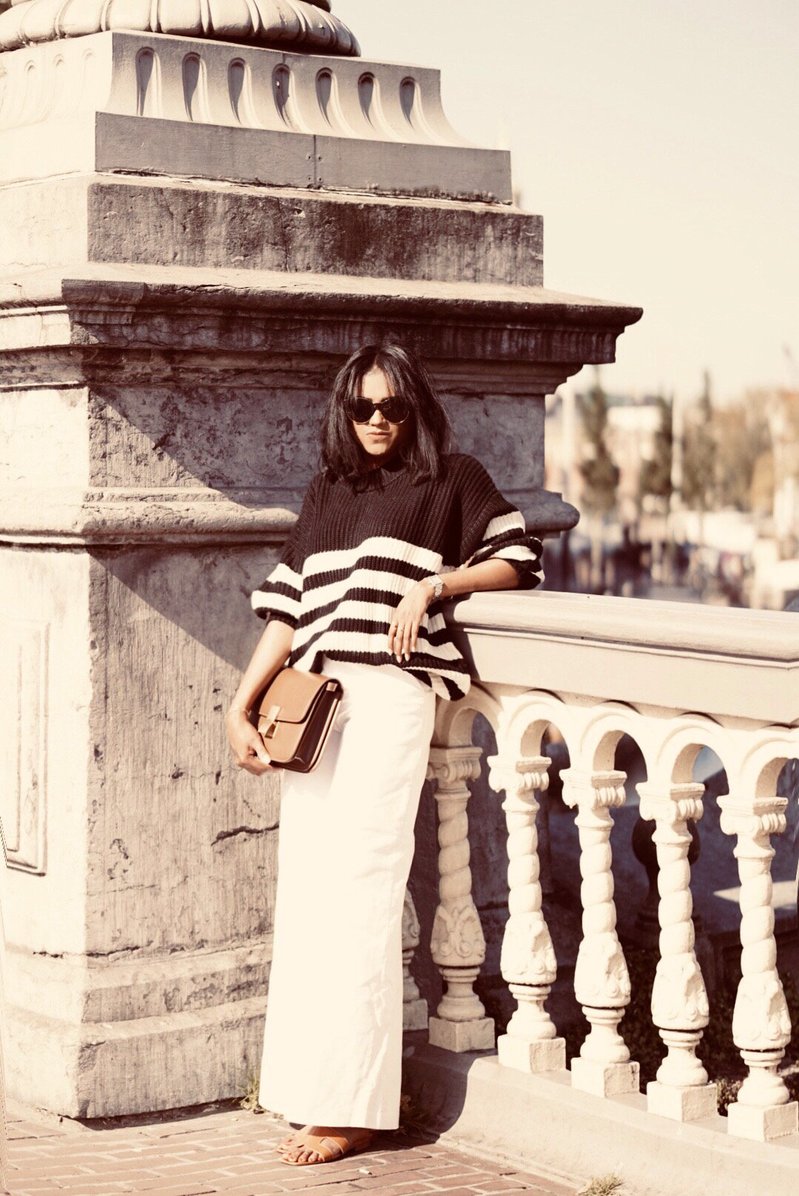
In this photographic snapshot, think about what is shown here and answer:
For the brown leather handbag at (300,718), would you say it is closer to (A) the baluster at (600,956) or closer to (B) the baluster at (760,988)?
(A) the baluster at (600,956)

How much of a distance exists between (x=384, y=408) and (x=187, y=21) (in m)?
1.17

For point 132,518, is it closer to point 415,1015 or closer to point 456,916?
point 456,916

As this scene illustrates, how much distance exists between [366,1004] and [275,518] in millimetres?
1133

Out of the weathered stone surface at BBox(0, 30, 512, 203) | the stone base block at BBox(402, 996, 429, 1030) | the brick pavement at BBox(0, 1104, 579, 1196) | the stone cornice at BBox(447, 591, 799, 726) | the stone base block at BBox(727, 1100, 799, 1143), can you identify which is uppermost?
the weathered stone surface at BBox(0, 30, 512, 203)

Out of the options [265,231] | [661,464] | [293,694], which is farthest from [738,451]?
[293,694]

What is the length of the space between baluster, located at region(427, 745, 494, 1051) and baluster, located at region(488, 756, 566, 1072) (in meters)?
0.21

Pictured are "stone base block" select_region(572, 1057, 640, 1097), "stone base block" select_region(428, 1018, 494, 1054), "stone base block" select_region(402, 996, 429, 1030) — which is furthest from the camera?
"stone base block" select_region(402, 996, 429, 1030)

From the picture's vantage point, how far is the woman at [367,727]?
411 centimetres

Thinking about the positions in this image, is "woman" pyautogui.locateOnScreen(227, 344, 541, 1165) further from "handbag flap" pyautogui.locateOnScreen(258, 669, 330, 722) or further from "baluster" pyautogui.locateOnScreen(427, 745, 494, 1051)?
"baluster" pyautogui.locateOnScreen(427, 745, 494, 1051)

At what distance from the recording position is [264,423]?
4.54 m

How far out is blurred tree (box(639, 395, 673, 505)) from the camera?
93.0 m

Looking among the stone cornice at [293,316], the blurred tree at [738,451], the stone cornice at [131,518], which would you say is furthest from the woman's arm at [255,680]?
the blurred tree at [738,451]

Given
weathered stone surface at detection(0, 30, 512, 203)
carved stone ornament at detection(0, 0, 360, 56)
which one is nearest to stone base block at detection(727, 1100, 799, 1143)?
weathered stone surface at detection(0, 30, 512, 203)

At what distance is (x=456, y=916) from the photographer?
4445mm
